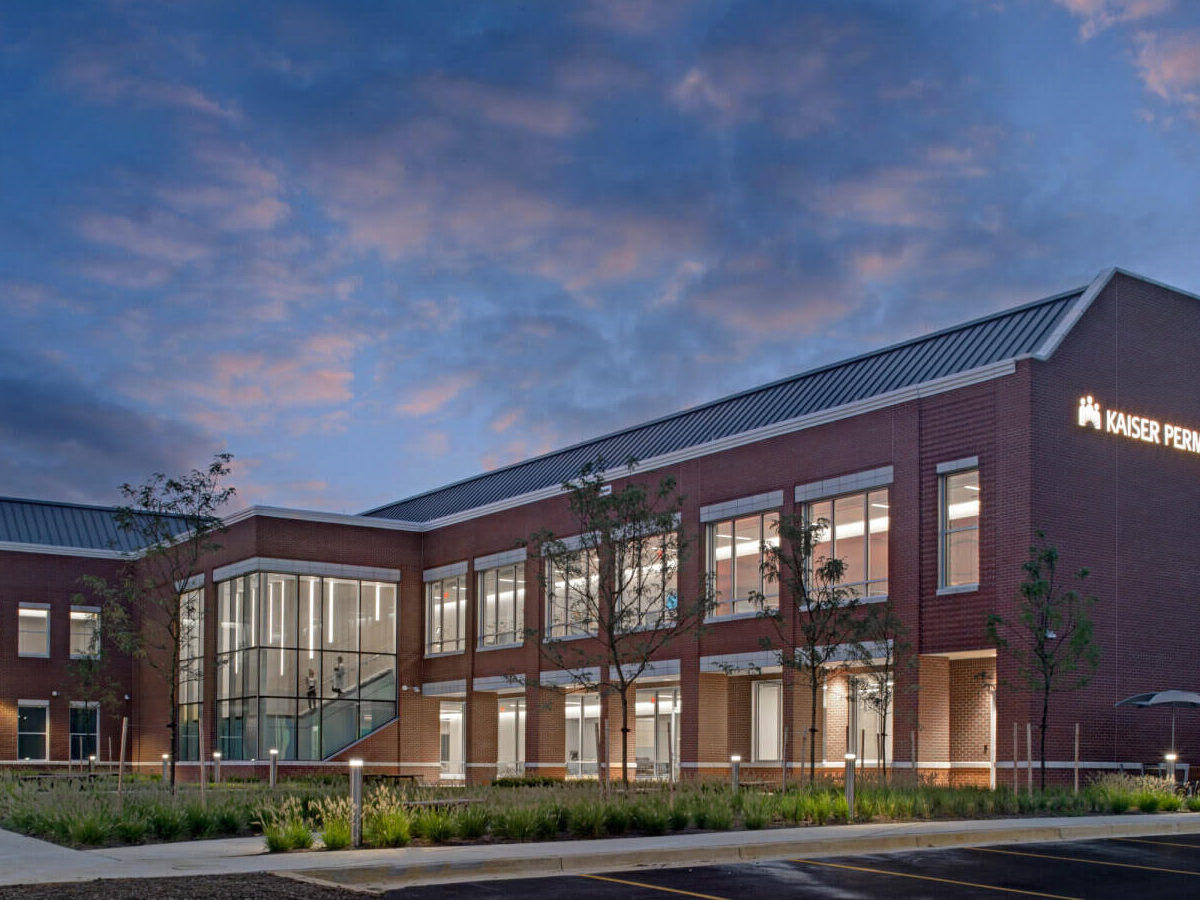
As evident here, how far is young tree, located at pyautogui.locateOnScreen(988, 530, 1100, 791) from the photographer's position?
31094 millimetres

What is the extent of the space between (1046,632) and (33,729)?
1677 inches

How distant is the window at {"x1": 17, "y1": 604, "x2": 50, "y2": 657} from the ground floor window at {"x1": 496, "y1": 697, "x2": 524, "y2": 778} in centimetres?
1963

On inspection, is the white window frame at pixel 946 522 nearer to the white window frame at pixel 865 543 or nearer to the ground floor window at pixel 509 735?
the white window frame at pixel 865 543

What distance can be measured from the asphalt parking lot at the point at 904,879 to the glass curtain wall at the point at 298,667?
3403 cm

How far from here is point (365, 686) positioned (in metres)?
52.0

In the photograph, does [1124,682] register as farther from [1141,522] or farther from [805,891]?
[805,891]

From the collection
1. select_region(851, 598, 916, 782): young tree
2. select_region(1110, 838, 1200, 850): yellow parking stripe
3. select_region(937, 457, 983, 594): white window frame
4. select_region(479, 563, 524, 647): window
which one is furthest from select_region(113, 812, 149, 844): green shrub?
select_region(479, 563, 524, 647): window

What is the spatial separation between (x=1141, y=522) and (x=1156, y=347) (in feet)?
15.9

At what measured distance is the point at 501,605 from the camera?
5109 cm

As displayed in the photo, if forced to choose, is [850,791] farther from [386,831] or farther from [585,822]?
[386,831]

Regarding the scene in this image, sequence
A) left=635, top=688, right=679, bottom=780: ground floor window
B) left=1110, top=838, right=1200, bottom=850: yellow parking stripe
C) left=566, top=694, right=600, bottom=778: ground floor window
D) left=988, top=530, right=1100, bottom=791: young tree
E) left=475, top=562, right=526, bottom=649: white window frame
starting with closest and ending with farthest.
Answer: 1. left=1110, top=838, right=1200, bottom=850: yellow parking stripe
2. left=988, top=530, right=1100, bottom=791: young tree
3. left=635, top=688, right=679, bottom=780: ground floor window
4. left=566, top=694, right=600, bottom=778: ground floor window
5. left=475, top=562, right=526, bottom=649: white window frame

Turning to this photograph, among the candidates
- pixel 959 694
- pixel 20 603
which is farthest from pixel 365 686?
pixel 959 694

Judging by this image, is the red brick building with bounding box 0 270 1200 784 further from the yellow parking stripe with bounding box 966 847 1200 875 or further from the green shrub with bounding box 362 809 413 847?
the yellow parking stripe with bounding box 966 847 1200 875

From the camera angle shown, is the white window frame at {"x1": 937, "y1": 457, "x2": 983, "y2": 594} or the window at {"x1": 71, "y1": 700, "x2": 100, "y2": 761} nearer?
the white window frame at {"x1": 937, "y1": 457, "x2": 983, "y2": 594}
